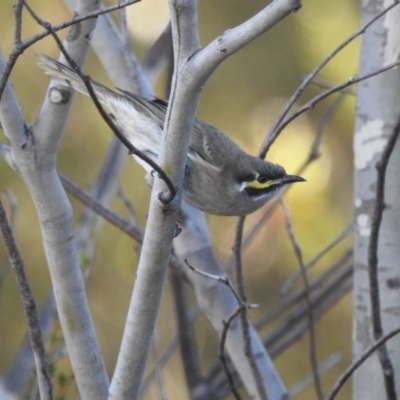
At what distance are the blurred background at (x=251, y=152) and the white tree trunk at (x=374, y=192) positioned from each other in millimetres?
2569

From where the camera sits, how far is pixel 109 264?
5609 mm

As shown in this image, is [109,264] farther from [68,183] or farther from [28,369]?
[68,183]

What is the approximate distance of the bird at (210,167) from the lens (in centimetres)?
324

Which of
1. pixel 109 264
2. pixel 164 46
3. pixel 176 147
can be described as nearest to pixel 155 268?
pixel 176 147

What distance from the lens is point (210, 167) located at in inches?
133

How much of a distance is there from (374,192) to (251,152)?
3.16 metres

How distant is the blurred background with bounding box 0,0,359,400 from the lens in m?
5.44

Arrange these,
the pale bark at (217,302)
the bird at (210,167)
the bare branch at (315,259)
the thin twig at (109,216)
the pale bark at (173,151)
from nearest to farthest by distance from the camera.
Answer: the pale bark at (173,151)
the pale bark at (217,302)
the thin twig at (109,216)
the bare branch at (315,259)
the bird at (210,167)

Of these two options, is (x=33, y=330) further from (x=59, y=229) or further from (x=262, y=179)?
(x=262, y=179)

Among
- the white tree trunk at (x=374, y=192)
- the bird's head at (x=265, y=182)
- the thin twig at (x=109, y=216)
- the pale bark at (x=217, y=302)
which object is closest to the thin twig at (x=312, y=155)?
the bird's head at (x=265, y=182)

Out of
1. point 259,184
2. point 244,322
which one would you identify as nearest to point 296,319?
point 259,184

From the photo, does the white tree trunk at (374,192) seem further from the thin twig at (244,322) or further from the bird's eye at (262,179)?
the bird's eye at (262,179)

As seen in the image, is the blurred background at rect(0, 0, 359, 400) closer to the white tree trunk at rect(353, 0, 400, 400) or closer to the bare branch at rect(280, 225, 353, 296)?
the bare branch at rect(280, 225, 353, 296)

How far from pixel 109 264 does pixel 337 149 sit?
82.4 inches
